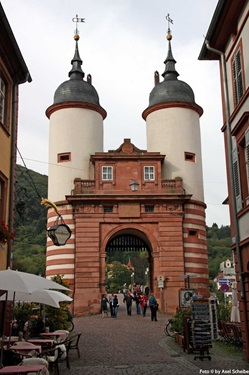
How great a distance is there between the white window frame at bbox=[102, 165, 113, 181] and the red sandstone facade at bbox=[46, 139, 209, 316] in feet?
0.81

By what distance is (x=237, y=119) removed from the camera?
51.8 ft

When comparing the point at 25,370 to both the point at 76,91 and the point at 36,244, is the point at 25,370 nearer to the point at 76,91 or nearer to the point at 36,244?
the point at 76,91

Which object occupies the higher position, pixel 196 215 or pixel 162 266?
pixel 196 215

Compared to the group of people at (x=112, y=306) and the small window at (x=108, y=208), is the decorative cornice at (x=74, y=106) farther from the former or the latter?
the group of people at (x=112, y=306)

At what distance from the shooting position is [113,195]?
36.4 m

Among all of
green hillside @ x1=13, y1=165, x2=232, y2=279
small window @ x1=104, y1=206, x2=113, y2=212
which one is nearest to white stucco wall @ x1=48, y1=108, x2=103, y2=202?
small window @ x1=104, y1=206, x2=113, y2=212

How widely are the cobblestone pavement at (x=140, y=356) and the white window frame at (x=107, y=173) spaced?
14.5 meters

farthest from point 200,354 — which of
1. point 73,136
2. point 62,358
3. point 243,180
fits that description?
point 73,136

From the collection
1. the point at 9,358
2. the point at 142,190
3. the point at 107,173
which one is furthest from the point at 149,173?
the point at 9,358

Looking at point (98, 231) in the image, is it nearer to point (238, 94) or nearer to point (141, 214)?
point (141, 214)

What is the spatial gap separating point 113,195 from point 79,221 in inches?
123

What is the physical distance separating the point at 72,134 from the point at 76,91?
3876 millimetres

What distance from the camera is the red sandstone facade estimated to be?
35.4 metres

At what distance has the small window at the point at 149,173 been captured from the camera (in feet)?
124
